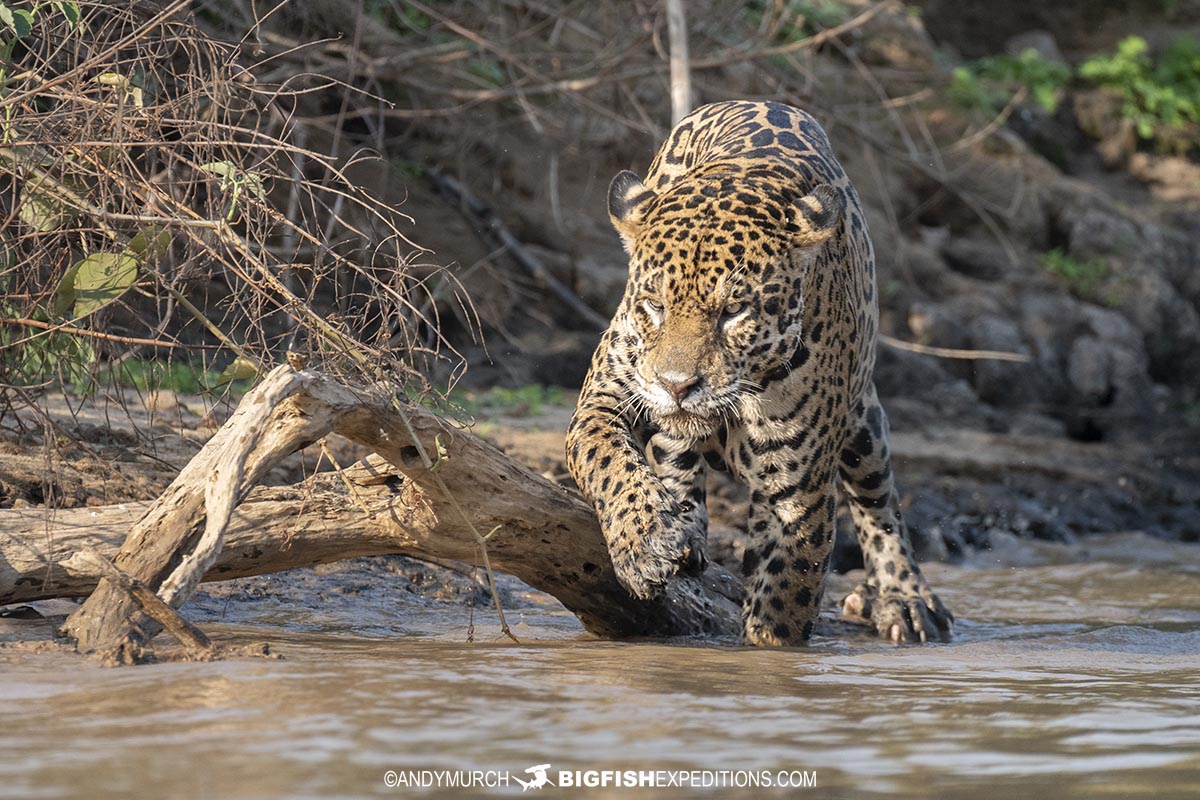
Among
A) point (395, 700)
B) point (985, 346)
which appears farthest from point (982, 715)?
point (985, 346)

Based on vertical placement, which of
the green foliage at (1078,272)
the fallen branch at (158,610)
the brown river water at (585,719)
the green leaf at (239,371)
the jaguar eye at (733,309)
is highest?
the green foliage at (1078,272)

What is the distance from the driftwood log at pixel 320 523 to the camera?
4477 millimetres

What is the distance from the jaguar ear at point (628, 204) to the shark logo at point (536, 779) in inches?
112

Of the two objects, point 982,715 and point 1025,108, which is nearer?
point 982,715

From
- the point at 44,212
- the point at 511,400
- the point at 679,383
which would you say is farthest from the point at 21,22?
the point at 511,400

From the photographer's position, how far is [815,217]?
18.7 ft

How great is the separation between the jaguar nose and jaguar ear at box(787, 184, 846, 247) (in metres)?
0.75

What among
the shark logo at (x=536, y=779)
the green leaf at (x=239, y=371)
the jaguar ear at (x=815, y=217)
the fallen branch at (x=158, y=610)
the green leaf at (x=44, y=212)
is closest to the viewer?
the shark logo at (x=536, y=779)

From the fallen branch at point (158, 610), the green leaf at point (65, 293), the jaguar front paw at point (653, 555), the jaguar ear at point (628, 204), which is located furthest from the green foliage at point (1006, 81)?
the fallen branch at point (158, 610)

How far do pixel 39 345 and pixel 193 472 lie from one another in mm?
1255

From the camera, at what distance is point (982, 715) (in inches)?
170

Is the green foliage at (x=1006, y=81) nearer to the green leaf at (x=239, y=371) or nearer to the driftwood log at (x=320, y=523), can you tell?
the driftwood log at (x=320, y=523)

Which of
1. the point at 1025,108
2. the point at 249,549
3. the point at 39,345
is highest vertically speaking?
the point at 1025,108

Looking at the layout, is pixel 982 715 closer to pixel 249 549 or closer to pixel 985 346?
pixel 249 549
